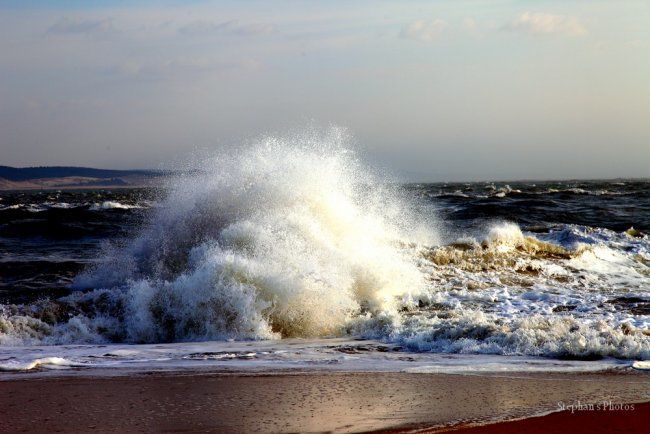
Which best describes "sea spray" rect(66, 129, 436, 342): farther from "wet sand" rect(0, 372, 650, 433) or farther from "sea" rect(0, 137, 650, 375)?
"wet sand" rect(0, 372, 650, 433)

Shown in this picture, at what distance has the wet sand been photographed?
5277 millimetres

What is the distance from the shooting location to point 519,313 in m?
10.8

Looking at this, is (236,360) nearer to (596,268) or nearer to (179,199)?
(179,199)

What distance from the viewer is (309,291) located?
10.3m

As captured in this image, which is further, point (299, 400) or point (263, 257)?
point (263, 257)

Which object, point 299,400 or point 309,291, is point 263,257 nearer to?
point 309,291

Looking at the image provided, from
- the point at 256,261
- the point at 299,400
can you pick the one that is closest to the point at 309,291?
the point at 256,261

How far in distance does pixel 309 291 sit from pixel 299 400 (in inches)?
170

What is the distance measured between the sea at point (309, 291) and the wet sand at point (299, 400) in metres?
0.57

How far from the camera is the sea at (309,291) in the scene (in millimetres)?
8031

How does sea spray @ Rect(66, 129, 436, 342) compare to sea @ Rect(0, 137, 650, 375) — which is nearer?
sea @ Rect(0, 137, 650, 375)

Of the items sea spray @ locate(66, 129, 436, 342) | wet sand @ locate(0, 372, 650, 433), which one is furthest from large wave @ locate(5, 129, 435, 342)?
wet sand @ locate(0, 372, 650, 433)

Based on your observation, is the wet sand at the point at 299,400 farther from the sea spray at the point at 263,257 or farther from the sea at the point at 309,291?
the sea spray at the point at 263,257

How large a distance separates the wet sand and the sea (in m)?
0.57
